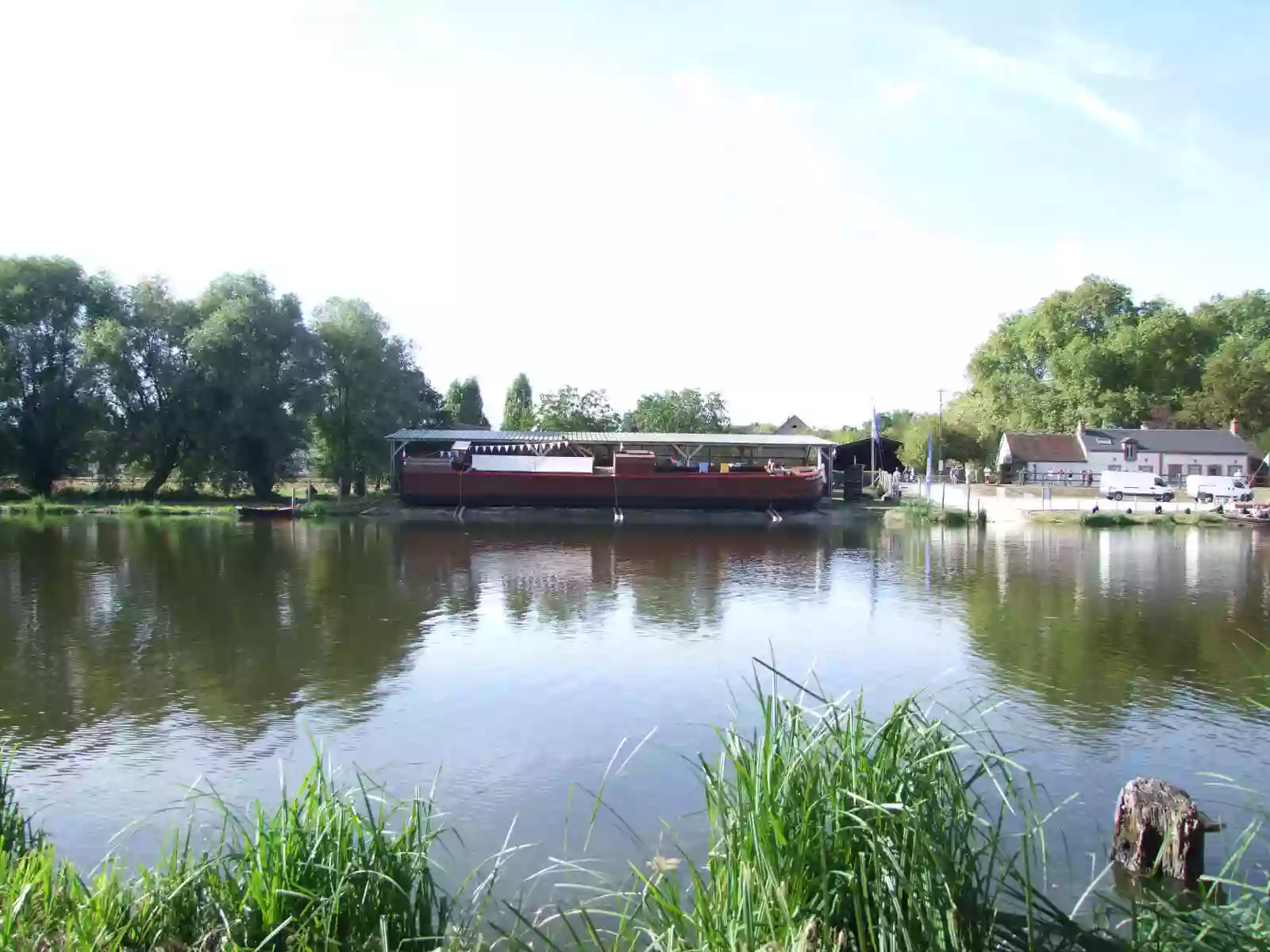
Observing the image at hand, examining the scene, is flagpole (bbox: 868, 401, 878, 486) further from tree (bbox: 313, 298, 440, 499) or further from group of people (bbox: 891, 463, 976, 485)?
tree (bbox: 313, 298, 440, 499)

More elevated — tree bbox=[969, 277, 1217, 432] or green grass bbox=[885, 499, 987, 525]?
tree bbox=[969, 277, 1217, 432]

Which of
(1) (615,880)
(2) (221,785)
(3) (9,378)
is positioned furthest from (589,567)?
(3) (9,378)

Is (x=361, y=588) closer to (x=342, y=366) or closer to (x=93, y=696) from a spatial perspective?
(x=93, y=696)

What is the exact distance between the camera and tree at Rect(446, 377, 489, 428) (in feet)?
211

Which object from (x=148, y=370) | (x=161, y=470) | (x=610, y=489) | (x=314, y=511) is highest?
(x=148, y=370)

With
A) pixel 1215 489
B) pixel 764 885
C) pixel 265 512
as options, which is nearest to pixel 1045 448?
pixel 1215 489

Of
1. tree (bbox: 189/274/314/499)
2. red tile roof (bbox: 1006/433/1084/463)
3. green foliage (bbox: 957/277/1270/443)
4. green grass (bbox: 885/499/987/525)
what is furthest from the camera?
green foliage (bbox: 957/277/1270/443)

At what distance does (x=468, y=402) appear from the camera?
216 feet

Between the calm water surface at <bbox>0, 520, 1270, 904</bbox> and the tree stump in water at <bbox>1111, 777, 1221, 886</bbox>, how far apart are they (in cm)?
34

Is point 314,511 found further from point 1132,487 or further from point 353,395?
point 1132,487

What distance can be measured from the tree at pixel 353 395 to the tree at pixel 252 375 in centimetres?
153

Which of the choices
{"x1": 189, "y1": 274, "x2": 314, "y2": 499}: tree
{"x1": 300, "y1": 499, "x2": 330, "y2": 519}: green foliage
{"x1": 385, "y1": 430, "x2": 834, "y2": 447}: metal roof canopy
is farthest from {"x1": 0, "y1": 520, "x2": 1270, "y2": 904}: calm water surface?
{"x1": 385, "y1": 430, "x2": 834, "y2": 447}: metal roof canopy

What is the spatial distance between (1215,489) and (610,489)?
1127 inches

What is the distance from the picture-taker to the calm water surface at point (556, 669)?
7.30 metres
